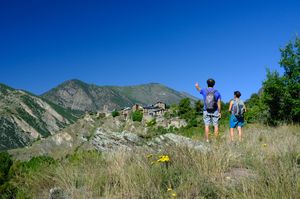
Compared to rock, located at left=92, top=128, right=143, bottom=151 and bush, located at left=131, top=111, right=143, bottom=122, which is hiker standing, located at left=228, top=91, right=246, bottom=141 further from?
bush, located at left=131, top=111, right=143, bottom=122

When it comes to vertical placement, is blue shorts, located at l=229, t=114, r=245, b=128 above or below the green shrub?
above

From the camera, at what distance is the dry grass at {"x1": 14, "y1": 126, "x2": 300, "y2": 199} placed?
4820mm

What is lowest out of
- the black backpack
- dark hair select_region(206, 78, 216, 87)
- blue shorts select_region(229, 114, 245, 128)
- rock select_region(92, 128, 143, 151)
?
rock select_region(92, 128, 143, 151)

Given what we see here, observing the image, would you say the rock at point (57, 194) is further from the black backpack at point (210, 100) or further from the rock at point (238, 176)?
the black backpack at point (210, 100)

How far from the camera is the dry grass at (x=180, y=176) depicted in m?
4.82

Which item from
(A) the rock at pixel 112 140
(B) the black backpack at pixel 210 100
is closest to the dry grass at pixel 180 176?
(A) the rock at pixel 112 140

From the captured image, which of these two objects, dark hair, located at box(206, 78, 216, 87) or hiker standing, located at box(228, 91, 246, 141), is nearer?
dark hair, located at box(206, 78, 216, 87)

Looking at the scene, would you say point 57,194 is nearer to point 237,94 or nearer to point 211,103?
point 211,103

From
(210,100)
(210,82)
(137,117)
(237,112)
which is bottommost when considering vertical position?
(237,112)

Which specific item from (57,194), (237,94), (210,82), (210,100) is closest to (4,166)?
(57,194)

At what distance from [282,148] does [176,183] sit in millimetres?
2714

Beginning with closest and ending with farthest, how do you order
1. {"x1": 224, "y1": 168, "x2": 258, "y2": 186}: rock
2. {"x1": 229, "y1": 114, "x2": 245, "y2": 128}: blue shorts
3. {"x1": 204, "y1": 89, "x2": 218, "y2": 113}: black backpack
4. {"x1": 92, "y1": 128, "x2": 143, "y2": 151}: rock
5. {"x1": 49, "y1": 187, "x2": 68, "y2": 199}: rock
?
{"x1": 224, "y1": 168, "x2": 258, "y2": 186}: rock
{"x1": 49, "y1": 187, "x2": 68, "y2": 199}: rock
{"x1": 92, "y1": 128, "x2": 143, "y2": 151}: rock
{"x1": 204, "y1": 89, "x2": 218, "y2": 113}: black backpack
{"x1": 229, "y1": 114, "x2": 245, "y2": 128}: blue shorts

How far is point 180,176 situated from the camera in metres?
5.66

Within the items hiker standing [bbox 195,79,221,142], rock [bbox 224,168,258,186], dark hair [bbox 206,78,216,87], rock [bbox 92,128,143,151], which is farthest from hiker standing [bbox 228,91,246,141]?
rock [bbox 224,168,258,186]
